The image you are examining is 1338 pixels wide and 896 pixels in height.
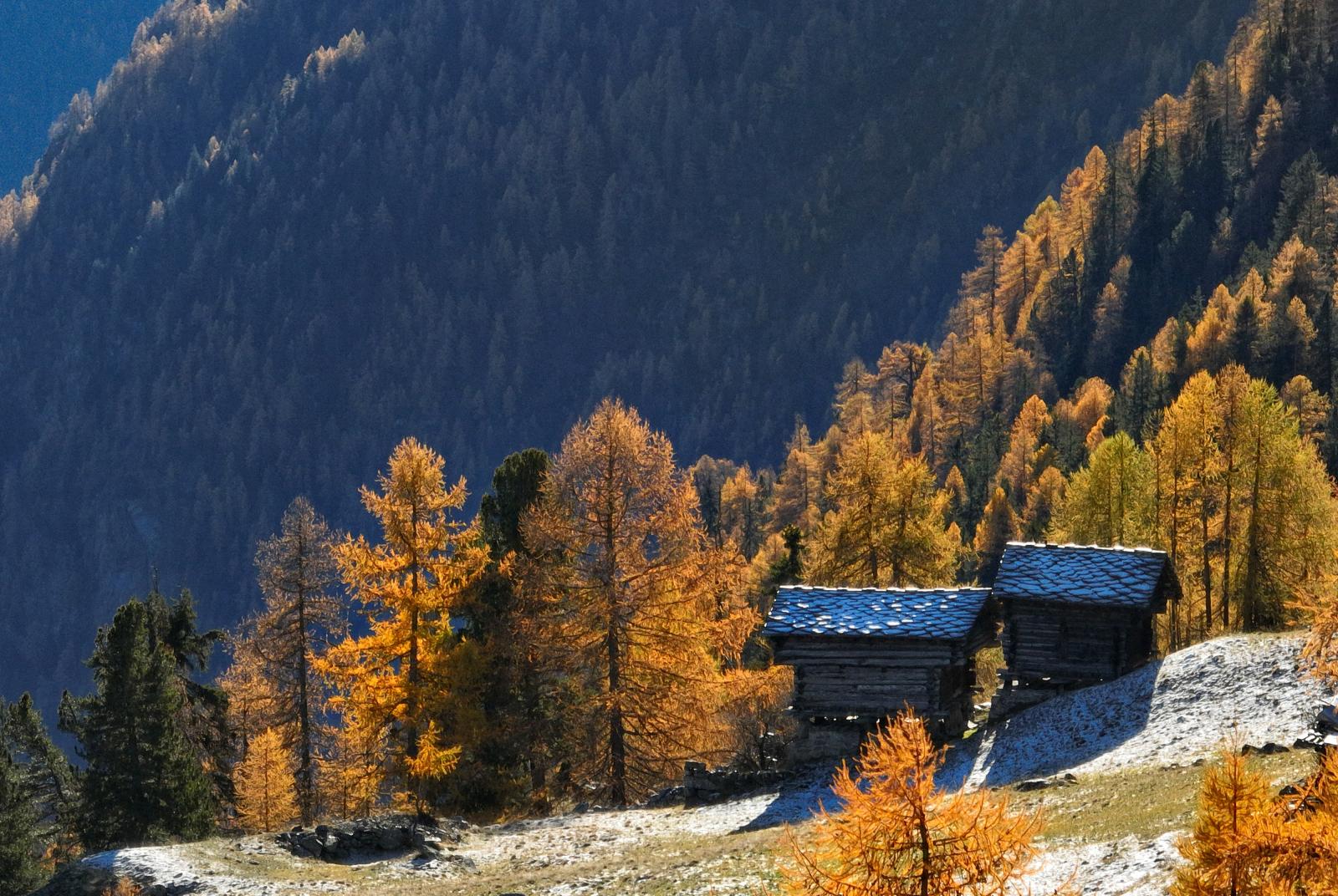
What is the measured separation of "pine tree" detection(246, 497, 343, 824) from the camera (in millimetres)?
47500

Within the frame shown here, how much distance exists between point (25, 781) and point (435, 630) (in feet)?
83.8

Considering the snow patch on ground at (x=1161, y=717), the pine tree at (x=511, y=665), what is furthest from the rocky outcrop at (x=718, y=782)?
the pine tree at (x=511, y=665)

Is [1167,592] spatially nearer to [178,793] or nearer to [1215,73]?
[178,793]

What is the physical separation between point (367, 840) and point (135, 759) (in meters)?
13.2

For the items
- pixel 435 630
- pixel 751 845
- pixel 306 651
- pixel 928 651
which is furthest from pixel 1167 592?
pixel 306 651

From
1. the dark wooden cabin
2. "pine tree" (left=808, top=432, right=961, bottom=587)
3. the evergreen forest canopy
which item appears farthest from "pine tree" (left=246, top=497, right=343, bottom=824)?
"pine tree" (left=808, top=432, right=961, bottom=587)

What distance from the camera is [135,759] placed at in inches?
1705

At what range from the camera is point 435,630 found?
41656 mm

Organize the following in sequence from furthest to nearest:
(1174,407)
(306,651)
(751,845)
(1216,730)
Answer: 1. (1174,407)
2. (306,651)
3. (1216,730)
4. (751,845)

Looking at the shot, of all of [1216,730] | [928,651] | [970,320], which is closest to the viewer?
[1216,730]

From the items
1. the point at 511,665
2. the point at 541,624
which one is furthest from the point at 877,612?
the point at 511,665

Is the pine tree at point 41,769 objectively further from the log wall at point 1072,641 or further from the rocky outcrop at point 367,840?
the log wall at point 1072,641

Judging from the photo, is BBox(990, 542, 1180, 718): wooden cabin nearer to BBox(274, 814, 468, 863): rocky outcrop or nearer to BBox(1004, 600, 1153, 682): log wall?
BBox(1004, 600, 1153, 682): log wall

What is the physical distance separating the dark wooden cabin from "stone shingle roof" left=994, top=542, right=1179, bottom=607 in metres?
1.13
